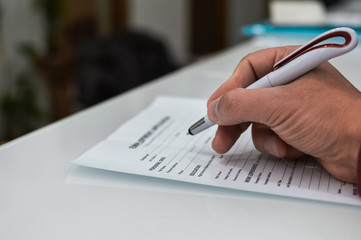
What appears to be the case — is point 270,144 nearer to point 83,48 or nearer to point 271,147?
point 271,147

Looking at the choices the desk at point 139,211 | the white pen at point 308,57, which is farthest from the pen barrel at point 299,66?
the desk at point 139,211

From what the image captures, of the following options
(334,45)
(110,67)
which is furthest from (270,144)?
(110,67)

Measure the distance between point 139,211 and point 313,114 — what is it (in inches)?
6.6

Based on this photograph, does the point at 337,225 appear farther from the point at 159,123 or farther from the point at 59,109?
the point at 59,109

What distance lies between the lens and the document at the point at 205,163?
0.42 meters

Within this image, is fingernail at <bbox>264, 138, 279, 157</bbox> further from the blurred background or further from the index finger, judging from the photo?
the blurred background

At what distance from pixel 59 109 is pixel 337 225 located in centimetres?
253

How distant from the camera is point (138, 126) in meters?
0.59

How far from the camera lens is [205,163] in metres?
0.48

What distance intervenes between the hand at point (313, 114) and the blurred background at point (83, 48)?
874 mm

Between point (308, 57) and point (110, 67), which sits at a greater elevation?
point (308, 57)

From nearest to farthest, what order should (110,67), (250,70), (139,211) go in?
(139,211) < (250,70) < (110,67)

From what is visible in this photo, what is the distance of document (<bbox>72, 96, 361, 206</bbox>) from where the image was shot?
0.42 metres

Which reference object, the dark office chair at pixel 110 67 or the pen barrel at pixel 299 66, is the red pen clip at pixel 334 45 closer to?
the pen barrel at pixel 299 66
